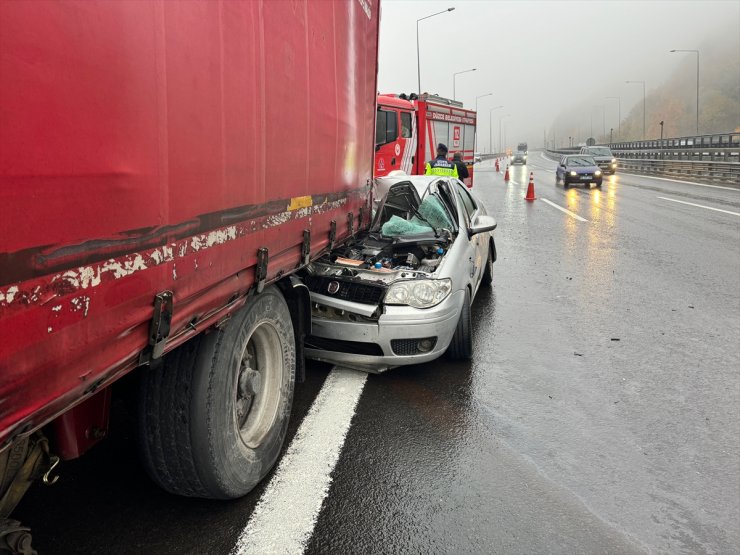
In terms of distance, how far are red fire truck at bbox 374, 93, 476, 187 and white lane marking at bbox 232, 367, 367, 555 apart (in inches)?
367

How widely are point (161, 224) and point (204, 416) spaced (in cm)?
94

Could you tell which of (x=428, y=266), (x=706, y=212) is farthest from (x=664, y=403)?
(x=706, y=212)

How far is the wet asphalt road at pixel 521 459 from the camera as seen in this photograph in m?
2.56

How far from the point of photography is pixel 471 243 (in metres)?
5.54

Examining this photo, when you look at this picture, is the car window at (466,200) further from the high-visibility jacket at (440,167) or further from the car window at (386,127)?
the car window at (386,127)

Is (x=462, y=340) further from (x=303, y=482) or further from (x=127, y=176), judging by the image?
(x=127, y=176)

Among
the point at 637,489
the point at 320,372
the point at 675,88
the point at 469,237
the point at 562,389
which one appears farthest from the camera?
the point at 675,88

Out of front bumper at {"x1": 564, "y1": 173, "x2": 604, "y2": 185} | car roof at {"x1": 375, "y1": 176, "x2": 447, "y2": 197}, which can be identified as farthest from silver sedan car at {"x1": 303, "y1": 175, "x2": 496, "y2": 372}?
front bumper at {"x1": 564, "y1": 173, "x2": 604, "y2": 185}

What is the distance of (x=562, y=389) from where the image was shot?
13.9 feet

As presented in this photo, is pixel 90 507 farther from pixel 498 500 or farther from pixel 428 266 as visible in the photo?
pixel 428 266

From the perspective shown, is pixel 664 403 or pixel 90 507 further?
pixel 664 403

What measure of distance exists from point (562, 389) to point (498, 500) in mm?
1641

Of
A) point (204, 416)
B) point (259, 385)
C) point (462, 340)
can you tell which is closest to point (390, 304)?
point (462, 340)

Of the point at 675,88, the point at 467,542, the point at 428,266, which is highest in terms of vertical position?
the point at 675,88
